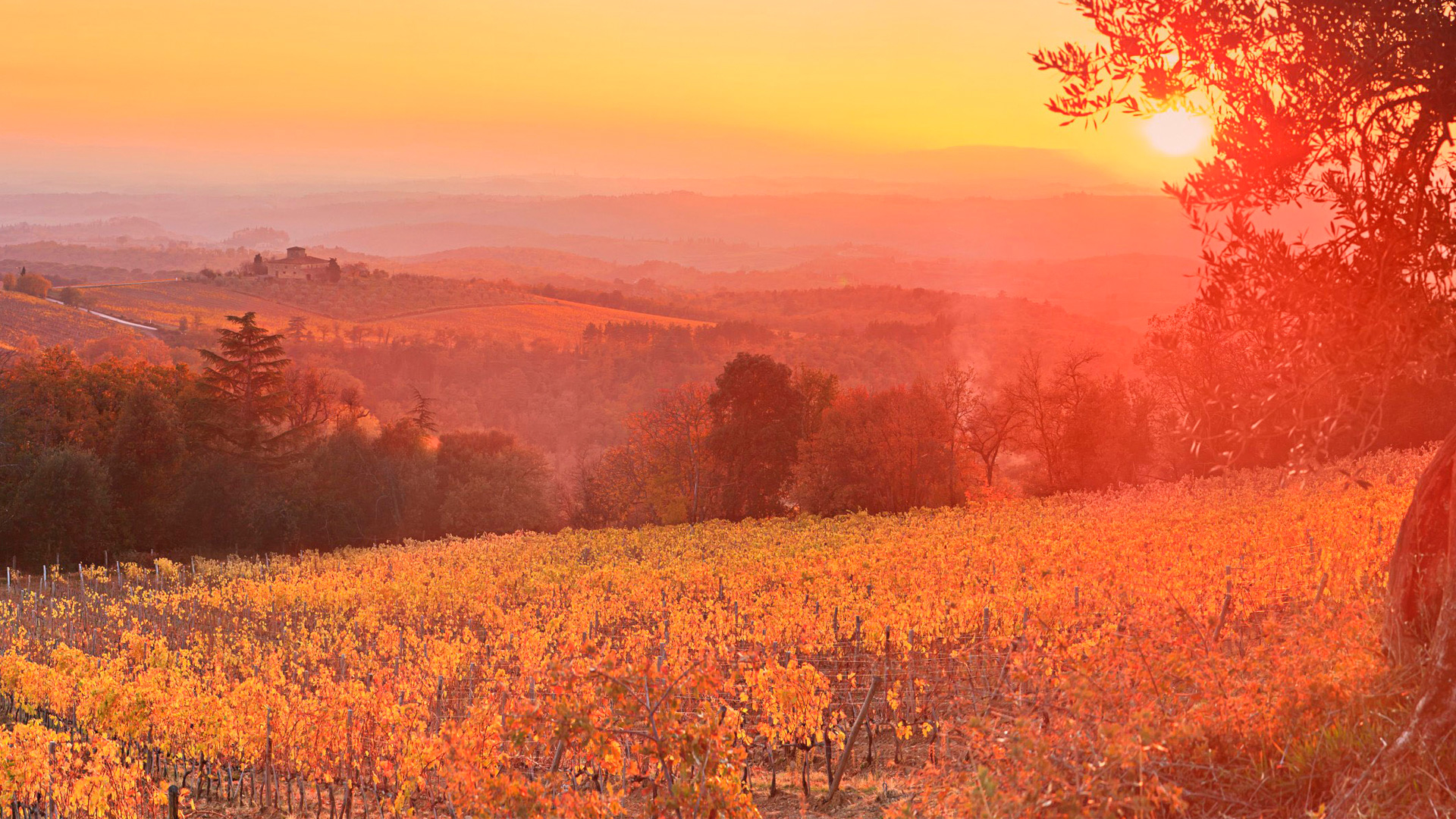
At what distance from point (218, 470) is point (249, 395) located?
5925 mm

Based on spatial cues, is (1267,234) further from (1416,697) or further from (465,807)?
(465,807)

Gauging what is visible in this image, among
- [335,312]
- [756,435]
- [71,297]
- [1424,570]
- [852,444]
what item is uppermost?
[1424,570]

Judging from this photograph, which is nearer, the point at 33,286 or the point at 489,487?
the point at 489,487

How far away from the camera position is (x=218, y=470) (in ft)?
155

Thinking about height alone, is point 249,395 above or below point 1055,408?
below

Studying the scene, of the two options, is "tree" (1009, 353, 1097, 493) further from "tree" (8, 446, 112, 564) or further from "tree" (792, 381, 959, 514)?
"tree" (8, 446, 112, 564)

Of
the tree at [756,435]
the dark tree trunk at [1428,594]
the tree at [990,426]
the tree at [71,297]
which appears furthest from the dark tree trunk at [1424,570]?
the tree at [71,297]

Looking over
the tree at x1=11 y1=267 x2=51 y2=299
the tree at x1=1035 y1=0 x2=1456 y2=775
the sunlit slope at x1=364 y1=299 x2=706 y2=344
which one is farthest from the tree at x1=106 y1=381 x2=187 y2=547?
the tree at x1=11 y1=267 x2=51 y2=299

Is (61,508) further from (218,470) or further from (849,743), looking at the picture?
(849,743)

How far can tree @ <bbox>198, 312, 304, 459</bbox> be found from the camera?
49.7 meters

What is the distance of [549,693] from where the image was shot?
6.88 m

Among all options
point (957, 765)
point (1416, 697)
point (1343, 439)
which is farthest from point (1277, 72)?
point (1343, 439)

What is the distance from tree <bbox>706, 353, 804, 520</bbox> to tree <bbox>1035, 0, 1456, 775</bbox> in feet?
123

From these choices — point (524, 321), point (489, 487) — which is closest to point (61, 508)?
point (489, 487)
